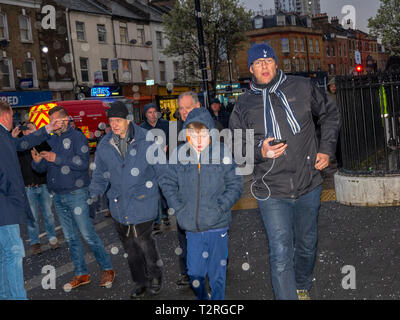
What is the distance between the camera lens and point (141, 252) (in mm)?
5316

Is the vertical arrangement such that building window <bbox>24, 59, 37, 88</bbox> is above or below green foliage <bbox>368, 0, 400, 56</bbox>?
above

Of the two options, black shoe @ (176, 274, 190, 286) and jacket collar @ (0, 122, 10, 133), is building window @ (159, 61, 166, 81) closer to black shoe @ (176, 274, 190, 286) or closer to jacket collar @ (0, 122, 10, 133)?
black shoe @ (176, 274, 190, 286)

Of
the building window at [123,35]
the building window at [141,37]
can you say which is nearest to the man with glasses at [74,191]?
the building window at [123,35]

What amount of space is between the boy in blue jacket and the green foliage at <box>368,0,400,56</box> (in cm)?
1538

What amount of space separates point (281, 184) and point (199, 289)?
3.49 ft

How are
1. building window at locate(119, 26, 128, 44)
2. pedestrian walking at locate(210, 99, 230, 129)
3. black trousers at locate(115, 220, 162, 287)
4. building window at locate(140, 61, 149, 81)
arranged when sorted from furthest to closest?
building window at locate(140, 61, 149, 81), building window at locate(119, 26, 128, 44), pedestrian walking at locate(210, 99, 230, 129), black trousers at locate(115, 220, 162, 287)

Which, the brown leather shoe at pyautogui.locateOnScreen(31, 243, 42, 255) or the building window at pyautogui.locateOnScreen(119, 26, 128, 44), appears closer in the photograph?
the brown leather shoe at pyautogui.locateOnScreen(31, 243, 42, 255)

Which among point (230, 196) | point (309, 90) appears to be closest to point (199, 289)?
point (230, 196)

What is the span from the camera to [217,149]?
4355mm

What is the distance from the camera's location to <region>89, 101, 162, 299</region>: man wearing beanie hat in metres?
5.10

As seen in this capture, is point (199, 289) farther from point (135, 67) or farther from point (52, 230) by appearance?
point (135, 67)

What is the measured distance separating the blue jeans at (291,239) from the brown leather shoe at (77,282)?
249cm

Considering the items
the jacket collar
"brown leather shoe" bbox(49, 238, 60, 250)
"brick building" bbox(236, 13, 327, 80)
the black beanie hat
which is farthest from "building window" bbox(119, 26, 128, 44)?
the jacket collar

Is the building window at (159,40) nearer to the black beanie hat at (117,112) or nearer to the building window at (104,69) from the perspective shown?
the building window at (104,69)
